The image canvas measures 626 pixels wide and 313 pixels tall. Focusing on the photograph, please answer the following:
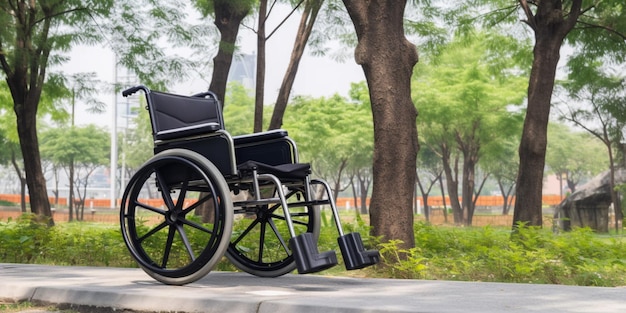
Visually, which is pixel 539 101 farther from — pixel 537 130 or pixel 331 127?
pixel 331 127

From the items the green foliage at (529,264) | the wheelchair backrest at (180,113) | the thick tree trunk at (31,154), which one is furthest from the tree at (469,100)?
the wheelchair backrest at (180,113)

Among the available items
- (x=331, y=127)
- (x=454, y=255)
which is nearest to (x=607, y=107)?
(x=331, y=127)

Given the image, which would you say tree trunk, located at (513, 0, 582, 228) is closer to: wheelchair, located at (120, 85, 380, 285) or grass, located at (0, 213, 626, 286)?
grass, located at (0, 213, 626, 286)

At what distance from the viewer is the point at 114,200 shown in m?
69.9

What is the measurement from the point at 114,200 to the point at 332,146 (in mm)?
35694

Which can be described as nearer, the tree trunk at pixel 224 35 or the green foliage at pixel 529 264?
the green foliage at pixel 529 264

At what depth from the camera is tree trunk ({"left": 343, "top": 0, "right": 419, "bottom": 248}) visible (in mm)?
7684

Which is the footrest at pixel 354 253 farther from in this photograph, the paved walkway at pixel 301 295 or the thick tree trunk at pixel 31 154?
the thick tree trunk at pixel 31 154

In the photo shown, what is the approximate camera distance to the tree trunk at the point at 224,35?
1541cm

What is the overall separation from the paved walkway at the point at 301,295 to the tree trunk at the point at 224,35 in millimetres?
9387

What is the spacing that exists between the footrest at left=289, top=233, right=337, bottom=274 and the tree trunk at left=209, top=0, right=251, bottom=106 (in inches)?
410

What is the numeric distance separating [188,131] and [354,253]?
1.41 metres

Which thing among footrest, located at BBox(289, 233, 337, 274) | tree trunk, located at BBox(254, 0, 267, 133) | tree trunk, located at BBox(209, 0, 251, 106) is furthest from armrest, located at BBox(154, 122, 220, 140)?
tree trunk, located at BBox(254, 0, 267, 133)

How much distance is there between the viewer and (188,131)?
565 cm
